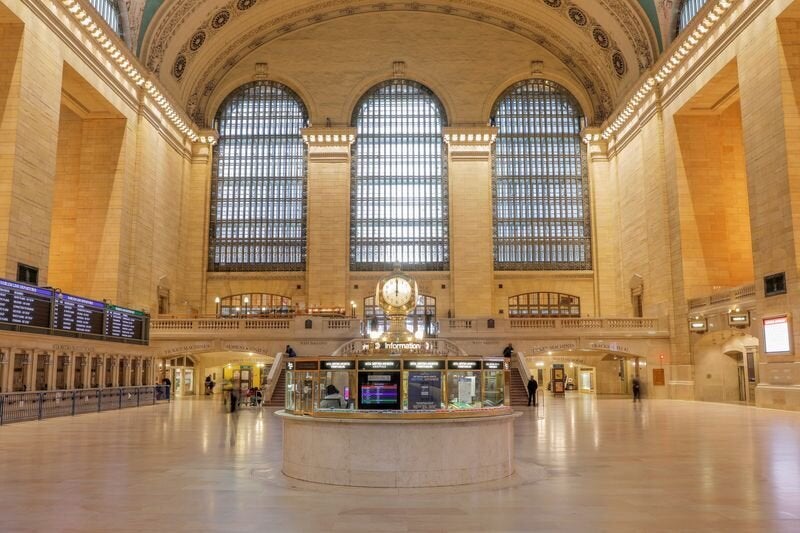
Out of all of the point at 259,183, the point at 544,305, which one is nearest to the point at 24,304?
the point at 259,183

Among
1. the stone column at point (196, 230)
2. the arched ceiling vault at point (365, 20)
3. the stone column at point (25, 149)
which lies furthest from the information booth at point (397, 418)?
the stone column at point (196, 230)

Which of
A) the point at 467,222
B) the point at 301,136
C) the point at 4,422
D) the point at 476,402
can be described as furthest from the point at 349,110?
the point at 476,402

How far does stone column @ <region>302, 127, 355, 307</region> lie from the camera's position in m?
36.9

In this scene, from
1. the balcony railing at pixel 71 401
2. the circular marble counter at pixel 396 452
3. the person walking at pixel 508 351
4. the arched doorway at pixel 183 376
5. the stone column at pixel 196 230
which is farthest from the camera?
the stone column at pixel 196 230

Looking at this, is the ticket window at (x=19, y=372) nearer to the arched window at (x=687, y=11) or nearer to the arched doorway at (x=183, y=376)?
the arched doorway at (x=183, y=376)

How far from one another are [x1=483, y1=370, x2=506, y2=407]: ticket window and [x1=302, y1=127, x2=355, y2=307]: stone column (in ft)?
93.5

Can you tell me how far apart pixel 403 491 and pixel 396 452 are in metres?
0.41

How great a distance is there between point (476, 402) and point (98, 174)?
26294 mm

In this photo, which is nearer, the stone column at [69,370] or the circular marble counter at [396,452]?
the circular marble counter at [396,452]

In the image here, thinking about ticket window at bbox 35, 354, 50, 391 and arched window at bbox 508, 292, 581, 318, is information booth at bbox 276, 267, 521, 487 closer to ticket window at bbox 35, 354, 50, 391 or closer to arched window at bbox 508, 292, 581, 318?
ticket window at bbox 35, 354, 50, 391

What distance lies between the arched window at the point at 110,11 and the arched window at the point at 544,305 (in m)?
23.4

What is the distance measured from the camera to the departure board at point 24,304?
1808 centimetres

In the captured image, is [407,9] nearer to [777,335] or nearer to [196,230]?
[196,230]

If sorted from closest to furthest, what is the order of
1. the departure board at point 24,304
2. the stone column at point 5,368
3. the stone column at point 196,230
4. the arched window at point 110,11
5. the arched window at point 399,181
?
the stone column at point 5,368 → the departure board at point 24,304 → the arched window at point 110,11 → the stone column at point 196,230 → the arched window at point 399,181
